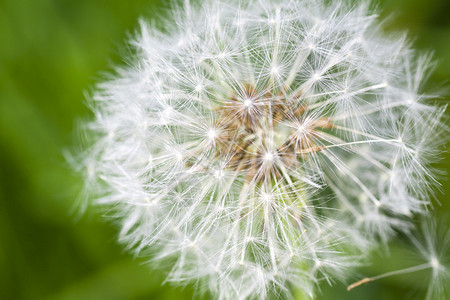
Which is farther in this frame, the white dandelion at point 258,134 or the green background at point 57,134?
the green background at point 57,134

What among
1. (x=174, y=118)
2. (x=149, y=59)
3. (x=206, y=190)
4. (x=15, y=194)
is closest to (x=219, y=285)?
(x=206, y=190)

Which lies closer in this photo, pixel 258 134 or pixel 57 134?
pixel 258 134

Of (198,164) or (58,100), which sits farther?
(58,100)

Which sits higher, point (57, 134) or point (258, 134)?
point (57, 134)

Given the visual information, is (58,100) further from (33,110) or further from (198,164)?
(198,164)
